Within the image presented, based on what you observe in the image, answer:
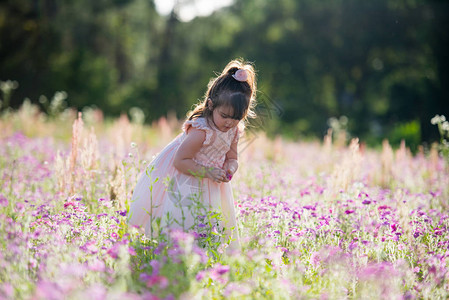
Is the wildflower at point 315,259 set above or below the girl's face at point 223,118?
below

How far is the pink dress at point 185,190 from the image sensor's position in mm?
3078

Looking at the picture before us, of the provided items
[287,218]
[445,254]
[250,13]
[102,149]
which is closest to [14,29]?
[102,149]

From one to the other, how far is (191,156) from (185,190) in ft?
0.85

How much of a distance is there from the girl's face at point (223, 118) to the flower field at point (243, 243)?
2.15 ft

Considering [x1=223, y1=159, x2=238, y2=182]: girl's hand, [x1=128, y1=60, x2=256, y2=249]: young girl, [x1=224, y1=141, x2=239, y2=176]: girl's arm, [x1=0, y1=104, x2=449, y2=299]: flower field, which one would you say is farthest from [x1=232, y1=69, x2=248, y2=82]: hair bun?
[x1=0, y1=104, x2=449, y2=299]: flower field

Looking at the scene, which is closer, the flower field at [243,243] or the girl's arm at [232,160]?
the flower field at [243,243]

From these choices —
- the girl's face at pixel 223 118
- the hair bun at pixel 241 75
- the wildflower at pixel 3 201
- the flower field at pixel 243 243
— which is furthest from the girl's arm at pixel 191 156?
the wildflower at pixel 3 201

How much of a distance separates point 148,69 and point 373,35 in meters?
18.5

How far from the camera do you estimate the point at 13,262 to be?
2.14 metres

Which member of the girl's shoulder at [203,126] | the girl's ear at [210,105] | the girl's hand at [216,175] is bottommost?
the girl's hand at [216,175]

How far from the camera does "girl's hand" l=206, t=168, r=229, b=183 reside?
302 cm

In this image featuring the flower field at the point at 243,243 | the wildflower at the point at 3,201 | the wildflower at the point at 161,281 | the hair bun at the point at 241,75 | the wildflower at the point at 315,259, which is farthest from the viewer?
the hair bun at the point at 241,75

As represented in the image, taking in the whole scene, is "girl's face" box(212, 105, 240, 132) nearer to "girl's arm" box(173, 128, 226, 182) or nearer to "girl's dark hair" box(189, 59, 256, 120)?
"girl's dark hair" box(189, 59, 256, 120)

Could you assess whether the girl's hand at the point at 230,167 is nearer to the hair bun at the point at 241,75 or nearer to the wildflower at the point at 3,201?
the hair bun at the point at 241,75
